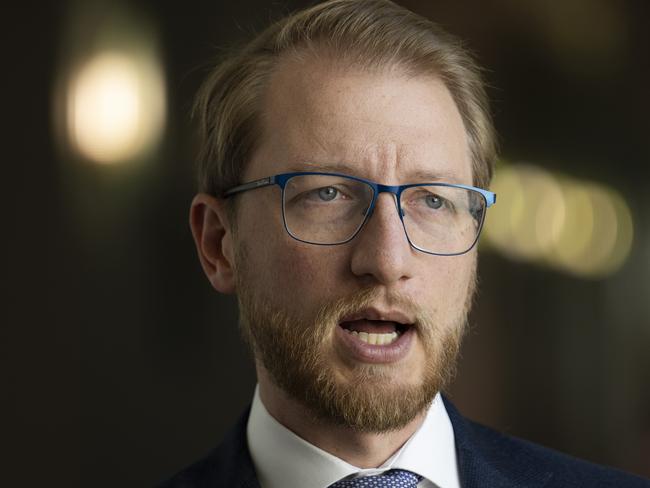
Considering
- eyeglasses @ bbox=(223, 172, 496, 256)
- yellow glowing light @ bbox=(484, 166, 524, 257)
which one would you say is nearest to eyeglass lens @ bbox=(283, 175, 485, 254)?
eyeglasses @ bbox=(223, 172, 496, 256)

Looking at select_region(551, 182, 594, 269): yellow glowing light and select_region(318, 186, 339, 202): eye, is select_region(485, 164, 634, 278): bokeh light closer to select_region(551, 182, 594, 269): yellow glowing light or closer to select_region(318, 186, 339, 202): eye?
select_region(551, 182, 594, 269): yellow glowing light

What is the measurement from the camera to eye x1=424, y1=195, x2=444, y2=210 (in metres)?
1.90

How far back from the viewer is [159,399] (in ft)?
11.8

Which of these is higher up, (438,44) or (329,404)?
(438,44)

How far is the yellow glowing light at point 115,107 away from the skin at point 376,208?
1685 mm

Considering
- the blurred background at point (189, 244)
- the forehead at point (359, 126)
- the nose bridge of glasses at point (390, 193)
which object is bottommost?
the blurred background at point (189, 244)

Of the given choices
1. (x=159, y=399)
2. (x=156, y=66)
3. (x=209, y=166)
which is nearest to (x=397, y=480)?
(x=209, y=166)

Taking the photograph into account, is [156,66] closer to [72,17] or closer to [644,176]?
[72,17]

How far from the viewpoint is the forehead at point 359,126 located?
73.4 inches

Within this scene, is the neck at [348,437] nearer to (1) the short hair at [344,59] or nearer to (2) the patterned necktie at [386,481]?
(2) the patterned necktie at [386,481]

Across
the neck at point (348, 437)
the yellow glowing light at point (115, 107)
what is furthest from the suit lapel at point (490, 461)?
the yellow glowing light at point (115, 107)

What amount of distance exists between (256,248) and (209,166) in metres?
0.37

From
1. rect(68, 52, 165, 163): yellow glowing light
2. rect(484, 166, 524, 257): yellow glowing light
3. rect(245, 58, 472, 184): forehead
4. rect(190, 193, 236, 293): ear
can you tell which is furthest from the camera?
rect(484, 166, 524, 257): yellow glowing light

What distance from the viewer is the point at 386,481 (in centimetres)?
186
